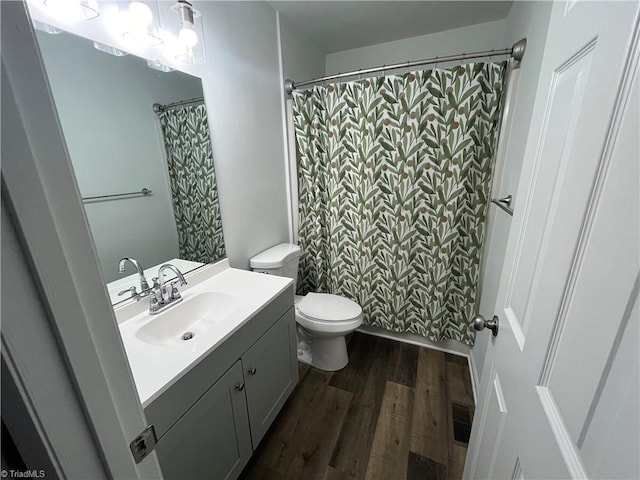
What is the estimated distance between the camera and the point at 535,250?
23.7 inches

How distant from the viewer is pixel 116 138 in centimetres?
105

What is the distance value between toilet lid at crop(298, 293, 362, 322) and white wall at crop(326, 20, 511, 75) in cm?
194

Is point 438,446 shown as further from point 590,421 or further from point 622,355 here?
→ point 622,355

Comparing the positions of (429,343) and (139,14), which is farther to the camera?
(429,343)

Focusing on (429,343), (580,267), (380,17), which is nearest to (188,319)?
(580,267)

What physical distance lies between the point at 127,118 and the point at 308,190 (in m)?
1.16

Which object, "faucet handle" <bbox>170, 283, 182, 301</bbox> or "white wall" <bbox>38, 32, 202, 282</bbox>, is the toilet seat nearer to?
"faucet handle" <bbox>170, 283, 182, 301</bbox>

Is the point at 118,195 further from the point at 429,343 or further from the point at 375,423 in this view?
the point at 429,343

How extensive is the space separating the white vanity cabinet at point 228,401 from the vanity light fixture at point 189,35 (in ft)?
3.89

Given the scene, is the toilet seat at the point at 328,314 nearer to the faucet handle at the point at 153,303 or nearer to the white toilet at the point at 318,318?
the white toilet at the point at 318,318

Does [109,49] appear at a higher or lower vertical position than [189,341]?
higher

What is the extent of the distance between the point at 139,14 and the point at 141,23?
0.03 m

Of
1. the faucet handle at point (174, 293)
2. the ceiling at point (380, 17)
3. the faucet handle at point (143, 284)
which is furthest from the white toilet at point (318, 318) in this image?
the ceiling at point (380, 17)

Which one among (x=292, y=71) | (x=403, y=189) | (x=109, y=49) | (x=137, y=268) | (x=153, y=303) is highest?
(x=292, y=71)
